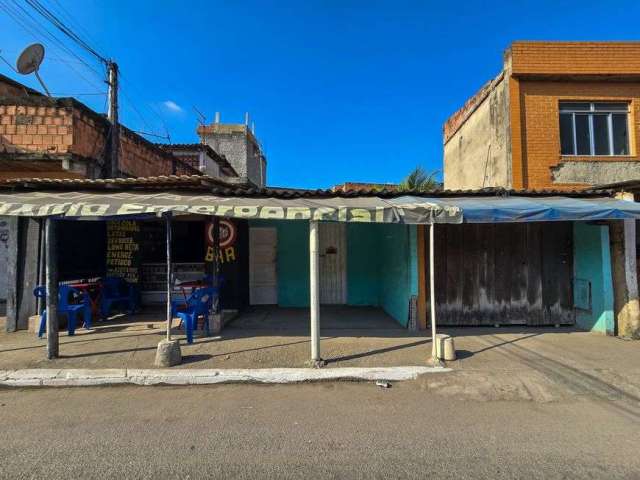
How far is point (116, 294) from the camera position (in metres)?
8.02

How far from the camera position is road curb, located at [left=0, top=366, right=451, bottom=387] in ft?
14.9

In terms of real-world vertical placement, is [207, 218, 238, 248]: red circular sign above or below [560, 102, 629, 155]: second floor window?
below

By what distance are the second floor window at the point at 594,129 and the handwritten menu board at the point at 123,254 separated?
11.1 m

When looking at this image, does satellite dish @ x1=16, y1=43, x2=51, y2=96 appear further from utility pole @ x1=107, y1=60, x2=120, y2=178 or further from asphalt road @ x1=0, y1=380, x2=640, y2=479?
asphalt road @ x1=0, y1=380, x2=640, y2=479

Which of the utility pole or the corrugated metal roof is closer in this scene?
the corrugated metal roof

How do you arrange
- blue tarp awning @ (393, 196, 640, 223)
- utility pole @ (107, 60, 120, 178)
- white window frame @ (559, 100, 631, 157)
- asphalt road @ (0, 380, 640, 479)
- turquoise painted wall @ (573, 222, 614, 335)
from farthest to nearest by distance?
utility pole @ (107, 60, 120, 178) < white window frame @ (559, 100, 631, 157) < turquoise painted wall @ (573, 222, 614, 335) < blue tarp awning @ (393, 196, 640, 223) < asphalt road @ (0, 380, 640, 479)

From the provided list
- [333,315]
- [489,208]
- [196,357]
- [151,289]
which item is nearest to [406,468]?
[196,357]

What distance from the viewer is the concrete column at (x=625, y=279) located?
21.7 feet

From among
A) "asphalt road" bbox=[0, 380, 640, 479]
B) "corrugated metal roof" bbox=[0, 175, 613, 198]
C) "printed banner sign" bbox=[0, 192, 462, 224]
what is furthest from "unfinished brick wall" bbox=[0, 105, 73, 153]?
"asphalt road" bbox=[0, 380, 640, 479]

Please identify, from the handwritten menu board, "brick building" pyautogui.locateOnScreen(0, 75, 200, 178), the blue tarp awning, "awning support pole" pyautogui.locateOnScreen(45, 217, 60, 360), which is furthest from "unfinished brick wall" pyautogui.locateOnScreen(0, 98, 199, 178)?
the blue tarp awning

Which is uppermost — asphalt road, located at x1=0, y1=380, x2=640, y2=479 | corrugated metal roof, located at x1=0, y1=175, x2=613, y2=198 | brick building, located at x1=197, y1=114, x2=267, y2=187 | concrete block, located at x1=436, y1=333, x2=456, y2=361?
brick building, located at x1=197, y1=114, x2=267, y2=187

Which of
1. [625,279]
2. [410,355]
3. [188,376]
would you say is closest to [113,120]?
[188,376]

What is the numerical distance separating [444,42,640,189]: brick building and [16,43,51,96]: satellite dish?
1161cm

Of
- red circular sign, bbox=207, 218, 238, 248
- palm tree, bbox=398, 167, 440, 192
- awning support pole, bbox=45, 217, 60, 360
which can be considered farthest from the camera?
palm tree, bbox=398, 167, 440, 192
